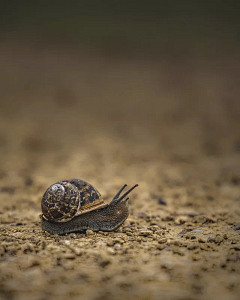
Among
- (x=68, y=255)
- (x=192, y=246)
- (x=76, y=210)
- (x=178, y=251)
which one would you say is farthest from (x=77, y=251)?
(x=192, y=246)

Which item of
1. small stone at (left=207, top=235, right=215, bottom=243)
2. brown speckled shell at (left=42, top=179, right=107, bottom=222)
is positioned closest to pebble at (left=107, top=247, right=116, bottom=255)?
brown speckled shell at (left=42, top=179, right=107, bottom=222)

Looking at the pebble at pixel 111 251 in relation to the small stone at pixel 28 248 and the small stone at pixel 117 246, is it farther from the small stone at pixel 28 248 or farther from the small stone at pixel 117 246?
the small stone at pixel 28 248

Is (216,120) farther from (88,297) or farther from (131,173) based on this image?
(88,297)

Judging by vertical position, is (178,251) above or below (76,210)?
below

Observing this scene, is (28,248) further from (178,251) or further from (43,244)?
(178,251)

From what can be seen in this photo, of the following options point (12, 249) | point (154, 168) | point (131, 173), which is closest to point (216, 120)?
point (154, 168)

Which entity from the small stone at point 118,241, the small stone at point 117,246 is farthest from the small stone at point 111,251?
the small stone at point 118,241

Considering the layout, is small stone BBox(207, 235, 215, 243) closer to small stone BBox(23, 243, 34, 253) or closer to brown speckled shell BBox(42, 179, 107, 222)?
brown speckled shell BBox(42, 179, 107, 222)
